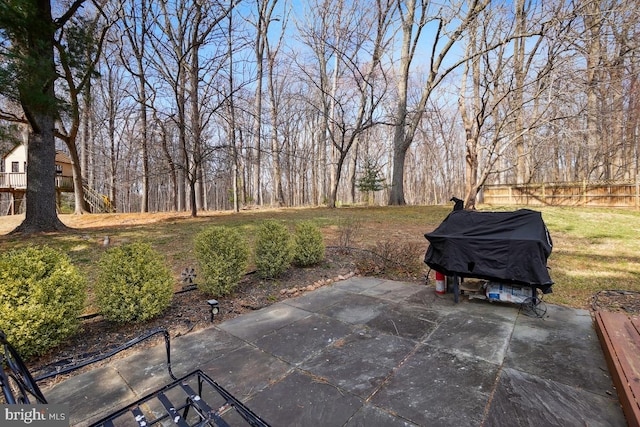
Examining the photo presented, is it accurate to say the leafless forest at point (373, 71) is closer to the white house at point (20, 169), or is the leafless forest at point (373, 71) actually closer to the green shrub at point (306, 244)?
the white house at point (20, 169)

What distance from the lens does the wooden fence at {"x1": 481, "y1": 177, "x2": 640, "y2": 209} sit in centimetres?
1420

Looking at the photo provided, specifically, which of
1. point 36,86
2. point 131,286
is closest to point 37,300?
point 131,286

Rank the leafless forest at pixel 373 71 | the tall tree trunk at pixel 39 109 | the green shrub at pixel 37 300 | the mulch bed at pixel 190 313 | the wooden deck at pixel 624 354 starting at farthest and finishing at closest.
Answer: the leafless forest at pixel 373 71 < the tall tree trunk at pixel 39 109 < the mulch bed at pixel 190 313 < the green shrub at pixel 37 300 < the wooden deck at pixel 624 354

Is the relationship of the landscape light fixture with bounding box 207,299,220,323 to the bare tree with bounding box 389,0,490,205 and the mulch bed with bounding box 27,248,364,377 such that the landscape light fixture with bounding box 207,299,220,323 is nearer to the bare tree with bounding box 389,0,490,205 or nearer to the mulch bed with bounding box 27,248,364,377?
the mulch bed with bounding box 27,248,364,377

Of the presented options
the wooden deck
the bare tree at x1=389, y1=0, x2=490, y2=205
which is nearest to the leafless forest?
the bare tree at x1=389, y1=0, x2=490, y2=205

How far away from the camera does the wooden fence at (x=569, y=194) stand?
46.6 feet

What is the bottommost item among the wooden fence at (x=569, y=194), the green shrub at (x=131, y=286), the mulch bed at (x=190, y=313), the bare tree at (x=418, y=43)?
the mulch bed at (x=190, y=313)

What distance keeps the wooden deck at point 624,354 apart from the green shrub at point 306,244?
377 cm

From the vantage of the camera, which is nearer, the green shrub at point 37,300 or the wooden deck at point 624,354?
the wooden deck at point 624,354

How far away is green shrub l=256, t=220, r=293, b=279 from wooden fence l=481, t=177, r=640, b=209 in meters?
16.9

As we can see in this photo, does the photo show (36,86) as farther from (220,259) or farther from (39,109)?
(220,259)


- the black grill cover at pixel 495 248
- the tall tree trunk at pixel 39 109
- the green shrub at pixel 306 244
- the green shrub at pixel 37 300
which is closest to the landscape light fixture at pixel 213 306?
the green shrub at pixel 37 300

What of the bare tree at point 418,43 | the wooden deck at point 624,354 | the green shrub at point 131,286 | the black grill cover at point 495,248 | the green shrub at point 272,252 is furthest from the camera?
the bare tree at point 418,43

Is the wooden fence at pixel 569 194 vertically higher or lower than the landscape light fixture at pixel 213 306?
higher
